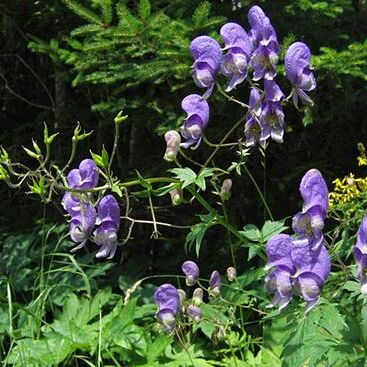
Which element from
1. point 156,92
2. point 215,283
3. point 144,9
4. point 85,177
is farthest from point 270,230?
point 156,92

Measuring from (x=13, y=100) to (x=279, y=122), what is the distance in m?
3.83

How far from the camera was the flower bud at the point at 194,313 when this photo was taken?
231 cm

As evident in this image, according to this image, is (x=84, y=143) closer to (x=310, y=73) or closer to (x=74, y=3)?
(x=74, y=3)

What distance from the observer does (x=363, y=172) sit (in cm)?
441

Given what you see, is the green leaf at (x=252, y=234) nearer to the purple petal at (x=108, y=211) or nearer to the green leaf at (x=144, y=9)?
the purple petal at (x=108, y=211)

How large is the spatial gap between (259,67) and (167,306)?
0.73m

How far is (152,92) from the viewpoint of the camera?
381 cm

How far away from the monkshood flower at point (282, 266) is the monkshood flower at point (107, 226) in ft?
1.39

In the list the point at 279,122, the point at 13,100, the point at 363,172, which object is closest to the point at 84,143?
the point at 13,100

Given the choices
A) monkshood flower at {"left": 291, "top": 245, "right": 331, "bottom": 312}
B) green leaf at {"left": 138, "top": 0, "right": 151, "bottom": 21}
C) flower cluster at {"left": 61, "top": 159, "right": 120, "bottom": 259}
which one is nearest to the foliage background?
green leaf at {"left": 138, "top": 0, "right": 151, "bottom": 21}

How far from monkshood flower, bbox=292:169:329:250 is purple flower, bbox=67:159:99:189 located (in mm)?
A: 514

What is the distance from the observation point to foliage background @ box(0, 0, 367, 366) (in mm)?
3352

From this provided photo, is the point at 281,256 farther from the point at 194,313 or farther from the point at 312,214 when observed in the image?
the point at 194,313

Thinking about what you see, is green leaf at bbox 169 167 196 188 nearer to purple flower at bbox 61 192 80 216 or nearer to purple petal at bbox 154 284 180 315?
purple flower at bbox 61 192 80 216
